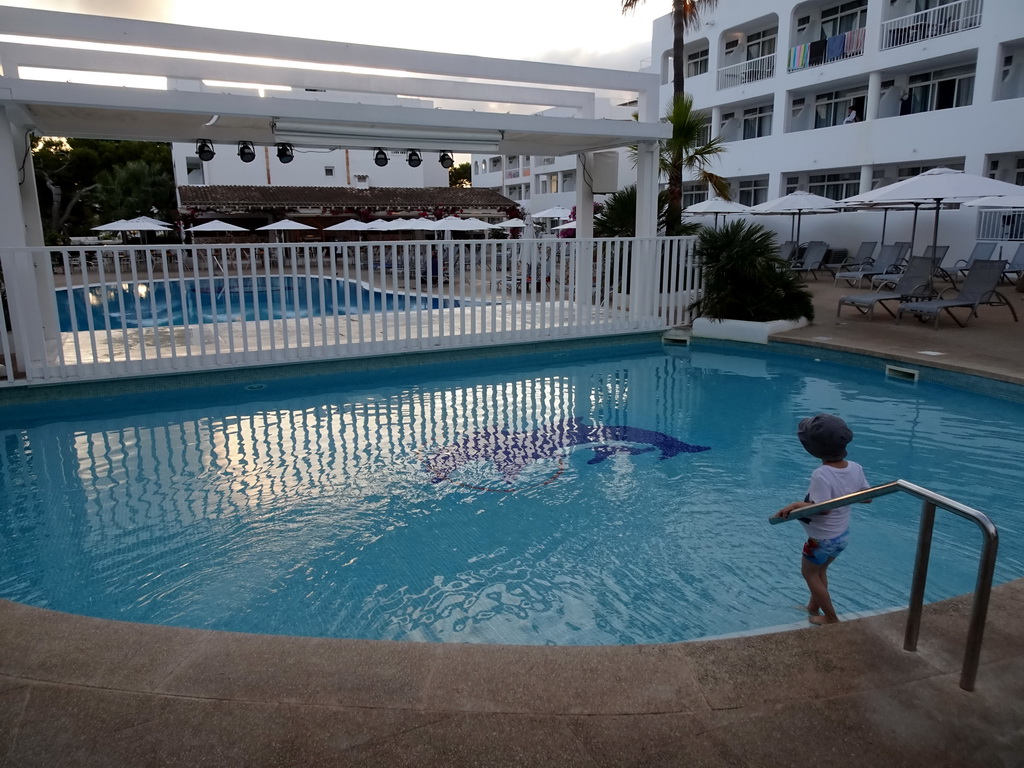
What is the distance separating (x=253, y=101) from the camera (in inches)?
340

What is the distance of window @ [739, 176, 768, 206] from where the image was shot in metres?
28.0

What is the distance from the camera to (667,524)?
5.02 m

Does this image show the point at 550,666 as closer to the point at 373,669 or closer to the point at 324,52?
the point at 373,669

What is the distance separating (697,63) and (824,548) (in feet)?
108

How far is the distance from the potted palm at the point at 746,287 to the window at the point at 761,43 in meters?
20.0

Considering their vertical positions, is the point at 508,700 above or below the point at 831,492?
below

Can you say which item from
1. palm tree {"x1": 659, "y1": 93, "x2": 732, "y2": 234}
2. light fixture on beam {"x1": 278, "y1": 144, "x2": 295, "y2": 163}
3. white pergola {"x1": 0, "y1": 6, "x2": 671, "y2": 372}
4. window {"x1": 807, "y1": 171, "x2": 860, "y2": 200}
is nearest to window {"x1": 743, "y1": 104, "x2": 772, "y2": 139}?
window {"x1": 807, "y1": 171, "x2": 860, "y2": 200}

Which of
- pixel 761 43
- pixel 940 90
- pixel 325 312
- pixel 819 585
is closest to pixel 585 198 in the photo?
pixel 325 312

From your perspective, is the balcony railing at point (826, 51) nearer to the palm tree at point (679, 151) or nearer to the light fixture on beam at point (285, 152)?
the palm tree at point (679, 151)

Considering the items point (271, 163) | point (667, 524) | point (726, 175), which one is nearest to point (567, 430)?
point (667, 524)

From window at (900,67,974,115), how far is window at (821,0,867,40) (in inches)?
113

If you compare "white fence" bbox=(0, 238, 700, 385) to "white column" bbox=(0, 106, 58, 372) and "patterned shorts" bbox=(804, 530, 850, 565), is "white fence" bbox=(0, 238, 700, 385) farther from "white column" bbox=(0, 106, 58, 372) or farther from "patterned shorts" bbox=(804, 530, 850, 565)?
"patterned shorts" bbox=(804, 530, 850, 565)

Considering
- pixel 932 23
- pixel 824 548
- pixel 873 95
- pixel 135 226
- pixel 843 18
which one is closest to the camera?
pixel 824 548

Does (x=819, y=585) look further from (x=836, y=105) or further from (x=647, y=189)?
(x=836, y=105)
